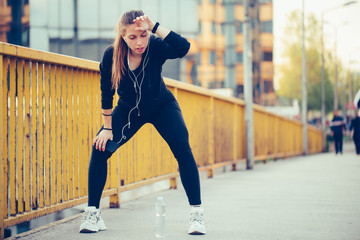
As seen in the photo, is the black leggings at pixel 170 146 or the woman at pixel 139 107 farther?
the black leggings at pixel 170 146

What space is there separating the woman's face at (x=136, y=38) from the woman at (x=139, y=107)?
3 cm

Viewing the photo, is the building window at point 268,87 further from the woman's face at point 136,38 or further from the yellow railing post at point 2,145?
the yellow railing post at point 2,145

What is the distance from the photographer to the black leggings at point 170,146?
13.2 ft

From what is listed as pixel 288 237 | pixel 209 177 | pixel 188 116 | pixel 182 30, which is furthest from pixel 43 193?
pixel 182 30

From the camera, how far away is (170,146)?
13.4 ft

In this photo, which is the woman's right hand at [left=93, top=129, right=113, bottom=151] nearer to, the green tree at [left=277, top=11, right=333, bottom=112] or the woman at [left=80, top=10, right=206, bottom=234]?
the woman at [left=80, top=10, right=206, bottom=234]

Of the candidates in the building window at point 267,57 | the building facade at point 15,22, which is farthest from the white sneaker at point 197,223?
the building window at point 267,57

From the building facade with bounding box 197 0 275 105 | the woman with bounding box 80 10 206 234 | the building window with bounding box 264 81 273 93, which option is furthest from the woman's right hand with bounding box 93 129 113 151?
the building window with bounding box 264 81 273 93

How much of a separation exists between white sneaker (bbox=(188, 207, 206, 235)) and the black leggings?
7 cm

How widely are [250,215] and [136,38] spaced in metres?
2.05

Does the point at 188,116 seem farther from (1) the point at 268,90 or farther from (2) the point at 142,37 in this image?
(1) the point at 268,90

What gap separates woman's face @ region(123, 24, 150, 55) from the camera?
3707 millimetres

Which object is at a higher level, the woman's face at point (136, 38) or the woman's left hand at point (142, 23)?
the woman's left hand at point (142, 23)

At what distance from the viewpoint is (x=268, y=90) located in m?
59.7
